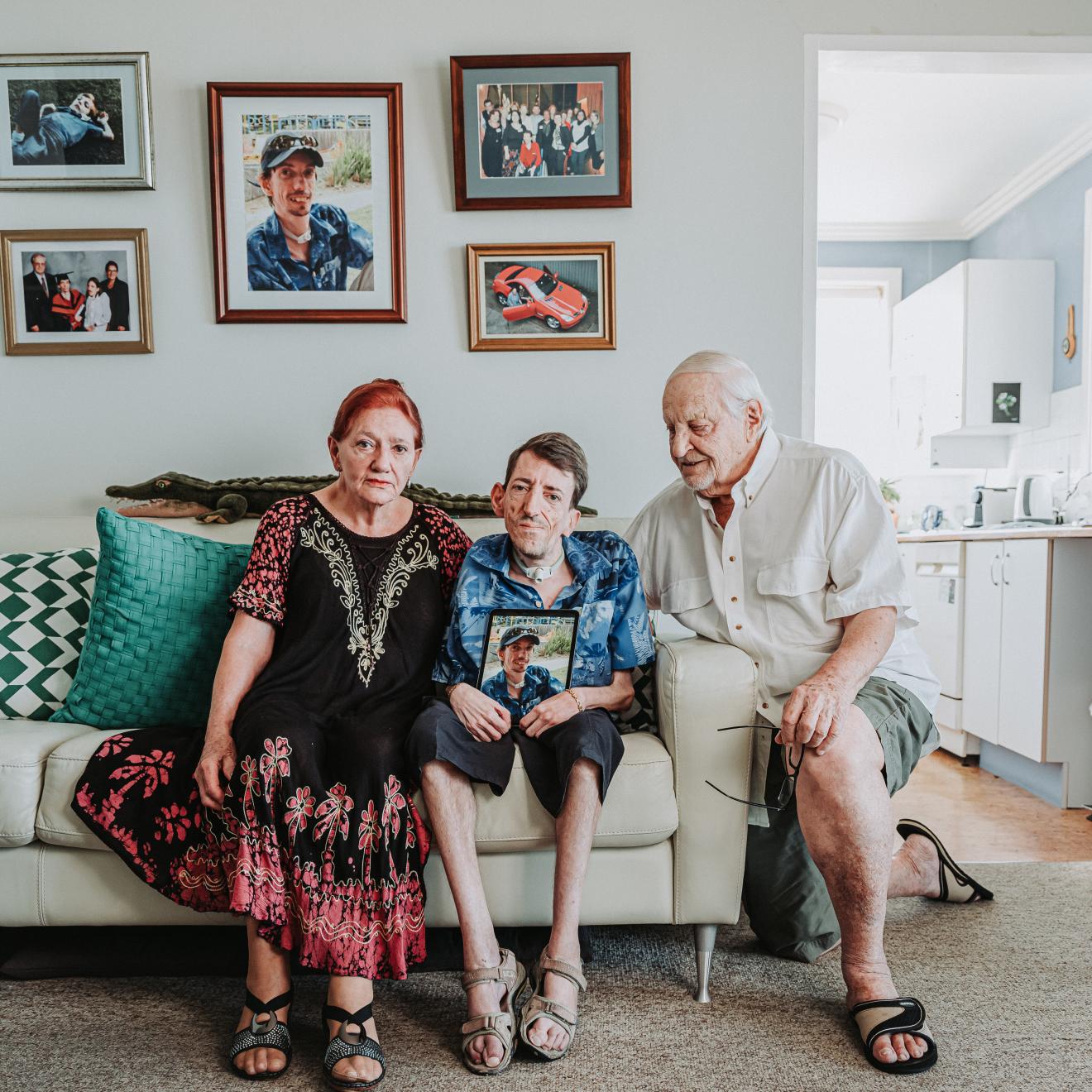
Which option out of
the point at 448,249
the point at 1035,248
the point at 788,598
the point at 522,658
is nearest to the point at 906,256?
the point at 1035,248

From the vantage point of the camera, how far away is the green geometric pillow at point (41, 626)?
75.2 inches

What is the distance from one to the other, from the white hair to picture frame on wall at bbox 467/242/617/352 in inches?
31.1

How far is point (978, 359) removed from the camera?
436 centimetres

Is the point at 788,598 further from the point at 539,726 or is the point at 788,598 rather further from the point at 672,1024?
the point at 672,1024

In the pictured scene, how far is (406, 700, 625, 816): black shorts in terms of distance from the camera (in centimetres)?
152

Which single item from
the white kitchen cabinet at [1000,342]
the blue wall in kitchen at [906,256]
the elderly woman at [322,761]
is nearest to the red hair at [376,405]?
the elderly woman at [322,761]

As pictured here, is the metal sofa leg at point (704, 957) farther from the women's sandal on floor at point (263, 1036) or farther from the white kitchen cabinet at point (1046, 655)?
the white kitchen cabinet at point (1046, 655)

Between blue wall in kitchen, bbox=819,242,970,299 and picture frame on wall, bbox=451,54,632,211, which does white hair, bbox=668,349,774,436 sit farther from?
blue wall in kitchen, bbox=819,242,970,299

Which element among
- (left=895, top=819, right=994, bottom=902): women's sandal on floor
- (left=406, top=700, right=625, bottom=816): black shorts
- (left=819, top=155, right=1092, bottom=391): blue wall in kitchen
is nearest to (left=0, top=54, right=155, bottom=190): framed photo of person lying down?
(left=406, top=700, right=625, bottom=816): black shorts

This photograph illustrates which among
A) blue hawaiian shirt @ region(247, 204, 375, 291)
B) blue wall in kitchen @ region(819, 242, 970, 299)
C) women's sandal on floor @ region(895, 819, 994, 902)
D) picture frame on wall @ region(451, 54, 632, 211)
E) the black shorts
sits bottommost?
women's sandal on floor @ region(895, 819, 994, 902)

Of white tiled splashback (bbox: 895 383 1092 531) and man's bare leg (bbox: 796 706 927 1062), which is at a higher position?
white tiled splashback (bbox: 895 383 1092 531)

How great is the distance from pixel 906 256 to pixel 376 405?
173 inches

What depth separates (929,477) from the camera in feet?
16.7

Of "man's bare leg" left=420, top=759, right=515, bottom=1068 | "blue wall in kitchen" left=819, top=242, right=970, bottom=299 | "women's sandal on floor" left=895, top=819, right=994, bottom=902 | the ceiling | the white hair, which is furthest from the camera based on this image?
"blue wall in kitchen" left=819, top=242, right=970, bottom=299
